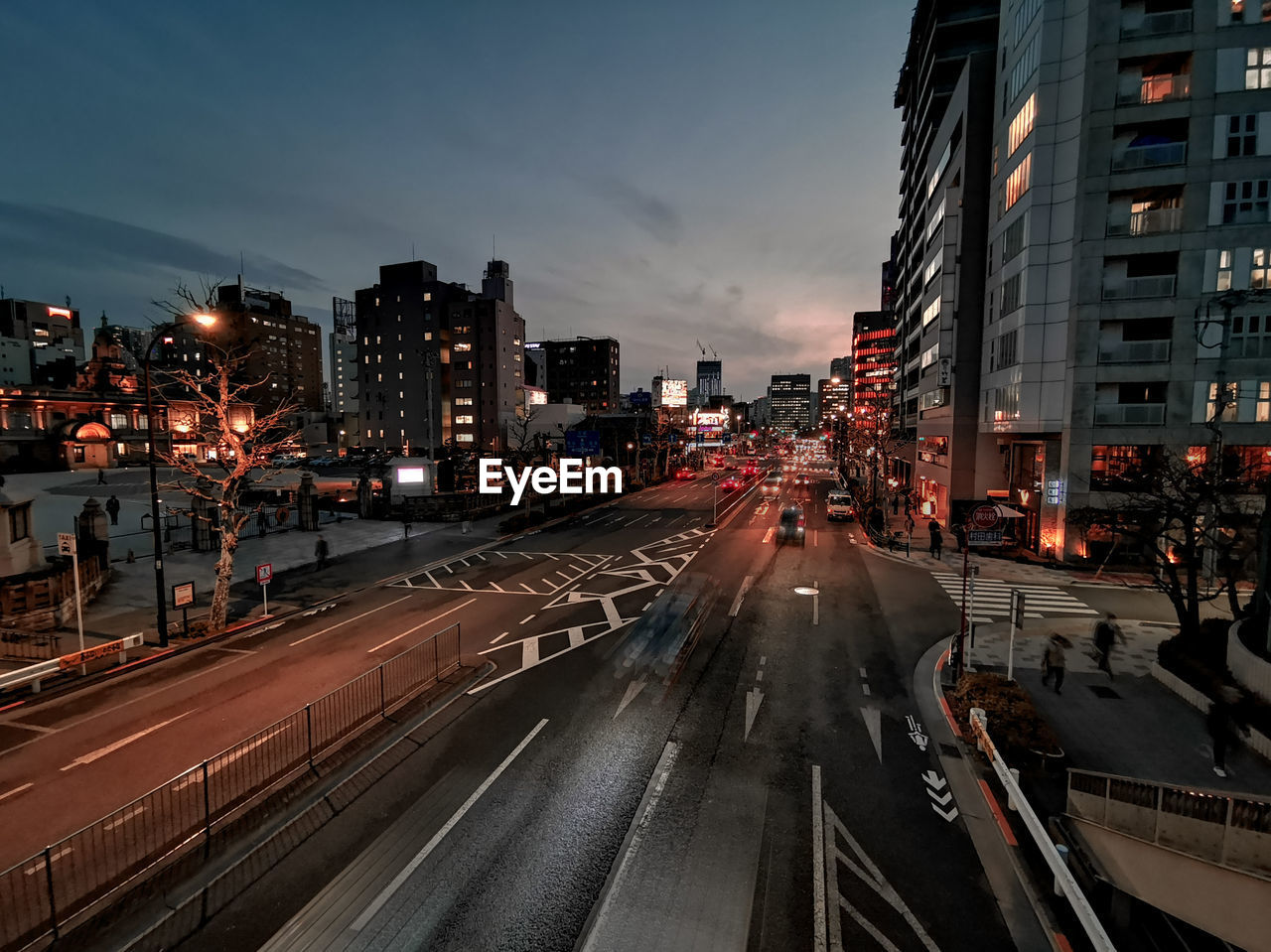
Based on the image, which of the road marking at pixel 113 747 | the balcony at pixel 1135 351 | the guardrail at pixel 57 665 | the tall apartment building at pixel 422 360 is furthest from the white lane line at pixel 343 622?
the tall apartment building at pixel 422 360

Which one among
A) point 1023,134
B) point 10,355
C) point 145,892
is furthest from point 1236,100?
point 10,355

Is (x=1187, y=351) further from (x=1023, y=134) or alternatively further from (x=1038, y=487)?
(x=1023, y=134)

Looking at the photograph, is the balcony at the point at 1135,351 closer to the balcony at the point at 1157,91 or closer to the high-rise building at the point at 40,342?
the balcony at the point at 1157,91

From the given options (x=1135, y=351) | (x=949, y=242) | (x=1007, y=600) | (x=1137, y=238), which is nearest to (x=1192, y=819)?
(x=1007, y=600)

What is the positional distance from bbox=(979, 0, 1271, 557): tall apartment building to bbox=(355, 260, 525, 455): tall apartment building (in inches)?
3265

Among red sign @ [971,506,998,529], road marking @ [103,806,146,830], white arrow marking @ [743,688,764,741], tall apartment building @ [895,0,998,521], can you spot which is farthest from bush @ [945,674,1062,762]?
tall apartment building @ [895,0,998,521]

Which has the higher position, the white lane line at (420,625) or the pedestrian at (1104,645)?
the pedestrian at (1104,645)

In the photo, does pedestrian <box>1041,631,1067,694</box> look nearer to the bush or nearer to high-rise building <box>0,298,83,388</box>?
the bush

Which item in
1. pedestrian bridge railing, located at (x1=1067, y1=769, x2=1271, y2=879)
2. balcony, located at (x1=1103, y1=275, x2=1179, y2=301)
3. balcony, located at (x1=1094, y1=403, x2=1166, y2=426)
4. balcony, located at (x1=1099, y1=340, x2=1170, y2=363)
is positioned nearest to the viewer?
pedestrian bridge railing, located at (x1=1067, y1=769, x2=1271, y2=879)

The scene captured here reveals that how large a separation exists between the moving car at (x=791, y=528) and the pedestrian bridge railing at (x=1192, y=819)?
26085 millimetres

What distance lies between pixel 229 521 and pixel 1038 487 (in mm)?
38429

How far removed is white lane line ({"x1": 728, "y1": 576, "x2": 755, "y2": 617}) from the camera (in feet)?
67.8

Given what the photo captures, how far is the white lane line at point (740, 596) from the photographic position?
67.8ft

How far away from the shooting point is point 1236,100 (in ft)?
82.8
